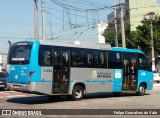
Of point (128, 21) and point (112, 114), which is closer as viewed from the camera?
point (112, 114)

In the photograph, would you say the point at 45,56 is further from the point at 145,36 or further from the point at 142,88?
the point at 145,36

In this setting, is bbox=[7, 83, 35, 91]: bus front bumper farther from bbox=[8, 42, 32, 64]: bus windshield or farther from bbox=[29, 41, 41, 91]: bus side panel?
bbox=[8, 42, 32, 64]: bus windshield

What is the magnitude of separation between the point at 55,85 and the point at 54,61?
1139 mm

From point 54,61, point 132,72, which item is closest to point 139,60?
point 132,72

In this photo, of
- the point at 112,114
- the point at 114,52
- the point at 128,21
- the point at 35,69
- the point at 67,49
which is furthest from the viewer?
the point at 128,21

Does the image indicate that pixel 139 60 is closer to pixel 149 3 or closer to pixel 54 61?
pixel 54 61

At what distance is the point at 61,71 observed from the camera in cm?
1775

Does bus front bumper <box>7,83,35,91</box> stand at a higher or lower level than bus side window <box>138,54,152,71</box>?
lower

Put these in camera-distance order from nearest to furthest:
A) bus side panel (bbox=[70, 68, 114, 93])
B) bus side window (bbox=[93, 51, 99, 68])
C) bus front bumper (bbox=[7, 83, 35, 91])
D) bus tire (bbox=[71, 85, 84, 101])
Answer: bus front bumper (bbox=[7, 83, 35, 91]) < bus tire (bbox=[71, 85, 84, 101]) < bus side panel (bbox=[70, 68, 114, 93]) < bus side window (bbox=[93, 51, 99, 68])

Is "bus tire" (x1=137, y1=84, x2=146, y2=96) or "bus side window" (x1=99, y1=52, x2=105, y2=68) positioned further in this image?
"bus tire" (x1=137, y1=84, x2=146, y2=96)

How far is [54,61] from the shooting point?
57.1 ft

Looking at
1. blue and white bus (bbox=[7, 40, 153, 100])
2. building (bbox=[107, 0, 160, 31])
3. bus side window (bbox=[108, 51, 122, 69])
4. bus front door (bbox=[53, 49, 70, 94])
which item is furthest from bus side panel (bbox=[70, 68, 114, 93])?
building (bbox=[107, 0, 160, 31])

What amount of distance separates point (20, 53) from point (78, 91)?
362 centimetres

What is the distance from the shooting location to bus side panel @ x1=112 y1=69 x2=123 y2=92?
2078 centimetres
